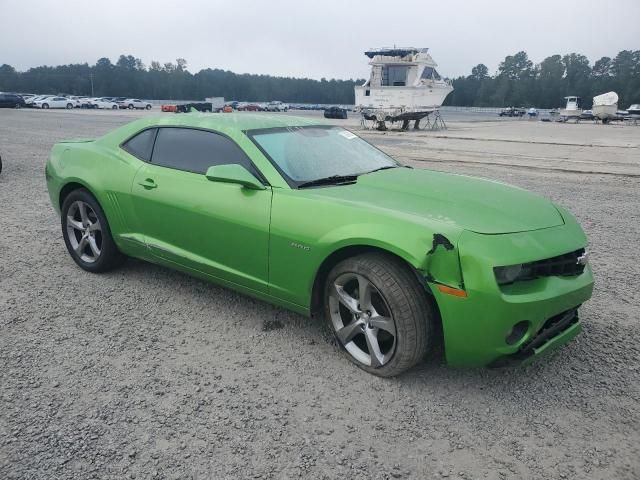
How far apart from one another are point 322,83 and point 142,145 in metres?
159

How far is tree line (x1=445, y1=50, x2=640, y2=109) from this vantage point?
119625 mm

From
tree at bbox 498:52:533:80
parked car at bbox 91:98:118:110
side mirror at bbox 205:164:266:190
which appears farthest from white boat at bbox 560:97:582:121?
tree at bbox 498:52:533:80

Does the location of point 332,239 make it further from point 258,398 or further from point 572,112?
point 572,112

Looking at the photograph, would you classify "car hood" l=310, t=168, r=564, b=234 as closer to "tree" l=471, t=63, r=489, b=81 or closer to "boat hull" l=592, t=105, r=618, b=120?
"boat hull" l=592, t=105, r=618, b=120

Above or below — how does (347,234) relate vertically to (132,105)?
above

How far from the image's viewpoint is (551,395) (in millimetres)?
2820

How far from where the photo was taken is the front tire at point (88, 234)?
4309 millimetres

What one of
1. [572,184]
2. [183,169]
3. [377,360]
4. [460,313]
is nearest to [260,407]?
[377,360]

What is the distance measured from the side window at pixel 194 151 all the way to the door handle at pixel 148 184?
0.16 meters

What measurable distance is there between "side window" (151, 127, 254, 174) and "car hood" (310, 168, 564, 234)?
2.47ft

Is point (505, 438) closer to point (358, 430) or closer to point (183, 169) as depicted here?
point (358, 430)

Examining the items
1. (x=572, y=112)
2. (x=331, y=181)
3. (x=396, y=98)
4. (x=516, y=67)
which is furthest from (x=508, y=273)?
(x=516, y=67)

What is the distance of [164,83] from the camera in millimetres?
136375

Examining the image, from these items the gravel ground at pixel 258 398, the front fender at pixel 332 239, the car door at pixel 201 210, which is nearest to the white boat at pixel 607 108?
the gravel ground at pixel 258 398
